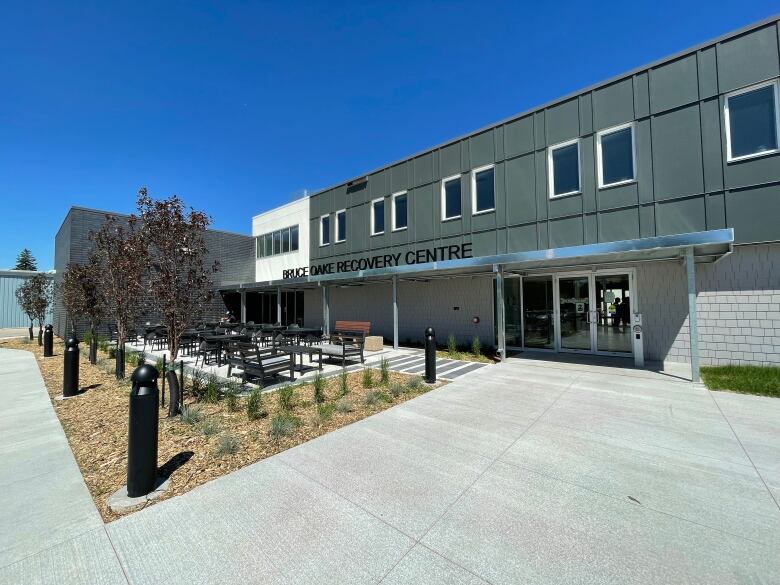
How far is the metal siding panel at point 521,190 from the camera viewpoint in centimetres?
1166

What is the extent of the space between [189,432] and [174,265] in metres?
2.94

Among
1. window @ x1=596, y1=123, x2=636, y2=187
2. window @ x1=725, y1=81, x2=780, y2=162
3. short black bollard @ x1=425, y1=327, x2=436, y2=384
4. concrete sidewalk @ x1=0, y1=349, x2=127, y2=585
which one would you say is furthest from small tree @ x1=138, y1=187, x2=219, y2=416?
window @ x1=725, y1=81, x2=780, y2=162

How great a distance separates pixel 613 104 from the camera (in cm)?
1021

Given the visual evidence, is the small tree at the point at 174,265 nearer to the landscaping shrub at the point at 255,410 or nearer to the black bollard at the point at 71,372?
the landscaping shrub at the point at 255,410

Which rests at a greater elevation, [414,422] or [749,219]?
[749,219]

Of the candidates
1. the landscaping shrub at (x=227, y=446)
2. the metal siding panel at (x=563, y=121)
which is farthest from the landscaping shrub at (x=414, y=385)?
the metal siding panel at (x=563, y=121)

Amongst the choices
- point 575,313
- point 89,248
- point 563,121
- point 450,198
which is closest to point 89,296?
point 89,248

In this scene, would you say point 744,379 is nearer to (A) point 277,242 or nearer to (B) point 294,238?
(B) point 294,238

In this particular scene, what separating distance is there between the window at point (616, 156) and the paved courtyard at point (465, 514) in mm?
7336

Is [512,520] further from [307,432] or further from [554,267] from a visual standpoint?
[554,267]

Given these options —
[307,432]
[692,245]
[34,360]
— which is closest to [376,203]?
[692,245]

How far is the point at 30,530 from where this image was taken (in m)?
2.92

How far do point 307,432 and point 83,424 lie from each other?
3856 millimetres

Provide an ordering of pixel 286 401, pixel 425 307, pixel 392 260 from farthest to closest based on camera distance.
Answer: pixel 392 260 → pixel 425 307 → pixel 286 401
